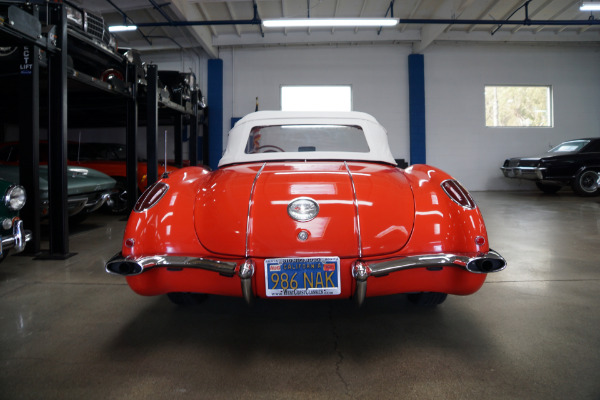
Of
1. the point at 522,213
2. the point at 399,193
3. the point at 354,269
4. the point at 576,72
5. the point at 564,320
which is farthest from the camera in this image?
the point at 576,72

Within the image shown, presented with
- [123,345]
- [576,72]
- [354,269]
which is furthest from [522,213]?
[576,72]

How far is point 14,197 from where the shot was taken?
268cm

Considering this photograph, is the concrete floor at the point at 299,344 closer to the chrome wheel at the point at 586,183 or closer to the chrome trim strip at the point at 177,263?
the chrome trim strip at the point at 177,263

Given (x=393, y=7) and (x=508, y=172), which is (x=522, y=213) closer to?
(x=508, y=172)

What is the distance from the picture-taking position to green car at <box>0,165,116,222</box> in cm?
376

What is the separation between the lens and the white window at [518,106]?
11.8m

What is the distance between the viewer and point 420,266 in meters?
1.61

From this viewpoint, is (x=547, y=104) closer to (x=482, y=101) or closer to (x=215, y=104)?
(x=482, y=101)

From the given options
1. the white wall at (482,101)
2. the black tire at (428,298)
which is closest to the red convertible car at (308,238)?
the black tire at (428,298)

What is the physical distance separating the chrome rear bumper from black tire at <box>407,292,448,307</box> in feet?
1.83

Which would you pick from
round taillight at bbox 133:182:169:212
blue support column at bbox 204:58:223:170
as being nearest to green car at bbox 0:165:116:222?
round taillight at bbox 133:182:169:212

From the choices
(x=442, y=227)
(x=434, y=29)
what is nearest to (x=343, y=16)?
(x=434, y=29)

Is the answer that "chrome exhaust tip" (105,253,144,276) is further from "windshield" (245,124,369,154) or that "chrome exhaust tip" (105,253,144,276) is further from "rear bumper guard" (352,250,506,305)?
"windshield" (245,124,369,154)

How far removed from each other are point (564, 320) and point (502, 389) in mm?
932
